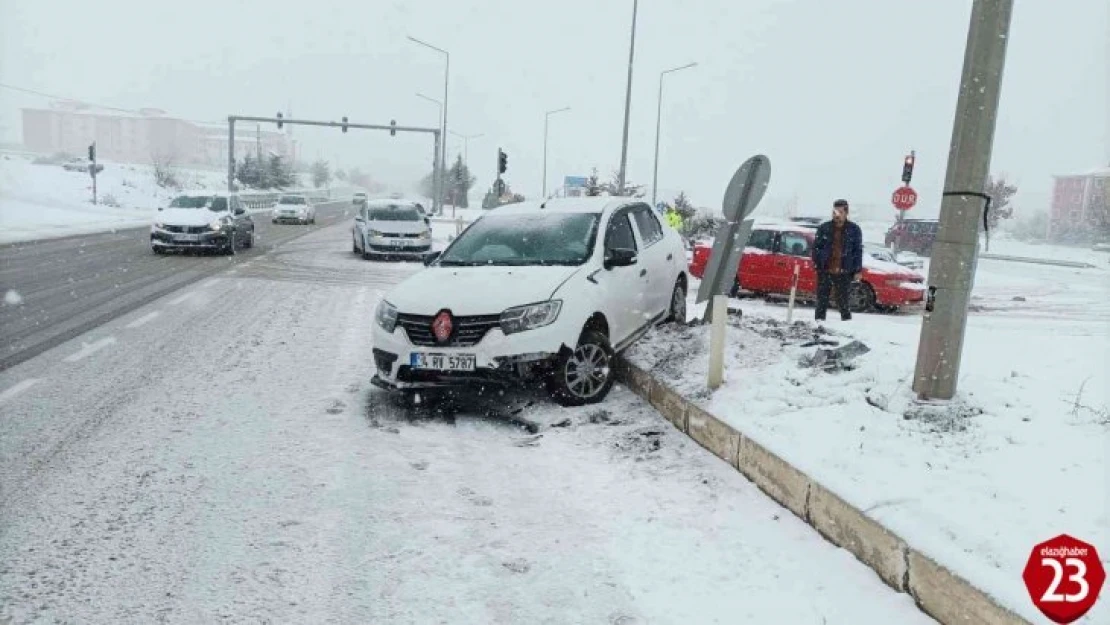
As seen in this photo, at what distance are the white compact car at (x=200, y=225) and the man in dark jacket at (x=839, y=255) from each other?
1441 cm

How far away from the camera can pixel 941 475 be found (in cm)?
424

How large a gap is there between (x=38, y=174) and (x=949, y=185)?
5709 centimetres

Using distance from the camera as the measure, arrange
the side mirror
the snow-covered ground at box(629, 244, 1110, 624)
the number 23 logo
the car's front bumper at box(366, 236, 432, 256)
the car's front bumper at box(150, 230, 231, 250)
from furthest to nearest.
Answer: the car's front bumper at box(366, 236, 432, 256)
the car's front bumper at box(150, 230, 231, 250)
the side mirror
the snow-covered ground at box(629, 244, 1110, 624)
the number 23 logo

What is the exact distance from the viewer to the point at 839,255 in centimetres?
1034

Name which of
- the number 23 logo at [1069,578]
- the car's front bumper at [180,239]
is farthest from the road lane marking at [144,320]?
the number 23 logo at [1069,578]

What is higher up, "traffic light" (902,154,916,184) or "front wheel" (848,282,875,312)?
"traffic light" (902,154,916,184)

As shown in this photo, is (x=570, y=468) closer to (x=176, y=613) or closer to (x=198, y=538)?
(x=198, y=538)

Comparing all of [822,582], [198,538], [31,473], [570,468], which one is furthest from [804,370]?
[31,473]

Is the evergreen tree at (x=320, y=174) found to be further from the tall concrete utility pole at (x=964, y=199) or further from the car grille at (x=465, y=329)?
the tall concrete utility pole at (x=964, y=199)

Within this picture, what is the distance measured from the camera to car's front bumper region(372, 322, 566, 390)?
20.2 feet

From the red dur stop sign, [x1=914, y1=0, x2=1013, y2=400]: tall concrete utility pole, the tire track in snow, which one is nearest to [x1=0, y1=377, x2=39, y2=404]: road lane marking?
the tire track in snow

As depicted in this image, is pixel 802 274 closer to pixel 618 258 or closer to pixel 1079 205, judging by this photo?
pixel 618 258

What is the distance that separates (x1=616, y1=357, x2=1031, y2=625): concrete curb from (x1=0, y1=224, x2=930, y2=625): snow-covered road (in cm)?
9

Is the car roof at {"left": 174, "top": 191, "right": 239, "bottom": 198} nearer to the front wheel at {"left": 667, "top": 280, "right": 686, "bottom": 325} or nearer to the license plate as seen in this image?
the front wheel at {"left": 667, "top": 280, "right": 686, "bottom": 325}
